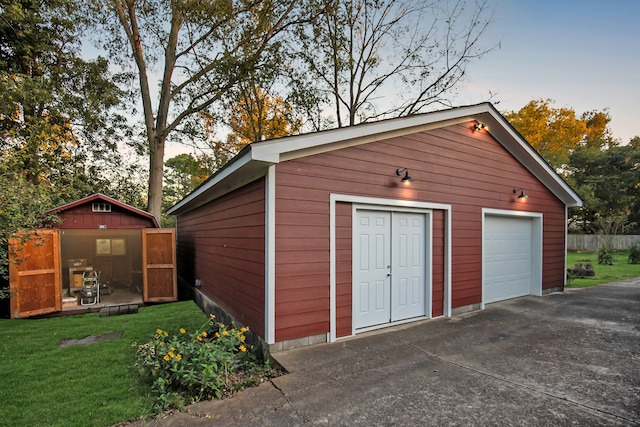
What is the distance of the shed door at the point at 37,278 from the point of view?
6504mm

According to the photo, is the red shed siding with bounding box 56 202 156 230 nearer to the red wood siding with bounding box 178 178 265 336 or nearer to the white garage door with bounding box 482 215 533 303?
the red wood siding with bounding box 178 178 265 336

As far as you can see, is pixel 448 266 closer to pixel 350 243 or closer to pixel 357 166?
pixel 350 243

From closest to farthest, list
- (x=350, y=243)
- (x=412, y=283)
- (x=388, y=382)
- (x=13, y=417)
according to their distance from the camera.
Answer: (x=13, y=417), (x=388, y=382), (x=350, y=243), (x=412, y=283)

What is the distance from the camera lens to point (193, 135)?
13.2 metres

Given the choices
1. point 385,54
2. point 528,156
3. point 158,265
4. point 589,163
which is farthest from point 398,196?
point 589,163

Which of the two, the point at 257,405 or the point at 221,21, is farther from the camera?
the point at 221,21

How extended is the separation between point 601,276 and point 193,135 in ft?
54.0

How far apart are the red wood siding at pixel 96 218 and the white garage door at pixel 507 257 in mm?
8490

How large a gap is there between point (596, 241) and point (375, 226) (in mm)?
27462

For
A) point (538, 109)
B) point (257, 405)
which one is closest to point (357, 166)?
point (257, 405)

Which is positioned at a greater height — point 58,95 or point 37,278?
point 58,95

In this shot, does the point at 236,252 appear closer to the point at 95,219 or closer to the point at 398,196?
the point at 398,196

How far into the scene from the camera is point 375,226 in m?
4.94

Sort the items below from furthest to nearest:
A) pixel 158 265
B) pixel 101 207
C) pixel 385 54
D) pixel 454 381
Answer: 1. pixel 385 54
2. pixel 158 265
3. pixel 101 207
4. pixel 454 381
